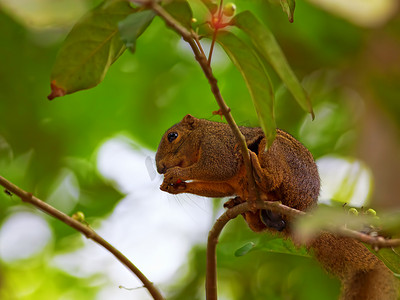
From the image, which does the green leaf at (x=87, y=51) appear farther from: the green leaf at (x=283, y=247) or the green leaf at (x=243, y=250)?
the green leaf at (x=283, y=247)

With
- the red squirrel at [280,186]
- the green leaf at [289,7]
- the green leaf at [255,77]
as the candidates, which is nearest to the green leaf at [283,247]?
the red squirrel at [280,186]

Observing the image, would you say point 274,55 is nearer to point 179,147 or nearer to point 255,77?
point 255,77

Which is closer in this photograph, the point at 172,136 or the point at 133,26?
the point at 133,26

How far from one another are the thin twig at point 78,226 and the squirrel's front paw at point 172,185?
792 mm

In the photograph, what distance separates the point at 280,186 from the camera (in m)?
2.97

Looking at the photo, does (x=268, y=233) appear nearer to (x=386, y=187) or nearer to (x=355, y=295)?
(x=355, y=295)

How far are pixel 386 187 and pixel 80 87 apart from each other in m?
2.13

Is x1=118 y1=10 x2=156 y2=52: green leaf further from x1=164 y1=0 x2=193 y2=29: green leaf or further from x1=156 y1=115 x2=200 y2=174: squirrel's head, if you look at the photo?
x1=156 y1=115 x2=200 y2=174: squirrel's head

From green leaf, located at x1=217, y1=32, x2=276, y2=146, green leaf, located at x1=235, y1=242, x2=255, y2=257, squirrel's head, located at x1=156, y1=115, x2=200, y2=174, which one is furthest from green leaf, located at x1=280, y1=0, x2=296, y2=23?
squirrel's head, located at x1=156, y1=115, x2=200, y2=174

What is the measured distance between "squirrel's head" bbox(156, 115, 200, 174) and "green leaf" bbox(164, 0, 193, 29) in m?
1.46

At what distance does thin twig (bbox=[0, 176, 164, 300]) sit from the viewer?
2109mm

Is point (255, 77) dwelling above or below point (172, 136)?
above

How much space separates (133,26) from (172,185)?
1505 millimetres

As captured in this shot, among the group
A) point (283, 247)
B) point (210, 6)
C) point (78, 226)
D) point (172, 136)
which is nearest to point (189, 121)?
point (172, 136)
